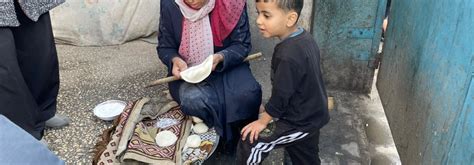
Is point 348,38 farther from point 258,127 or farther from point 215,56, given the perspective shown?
point 258,127

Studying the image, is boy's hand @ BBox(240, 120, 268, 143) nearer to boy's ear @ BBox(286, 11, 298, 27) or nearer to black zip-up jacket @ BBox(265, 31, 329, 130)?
black zip-up jacket @ BBox(265, 31, 329, 130)

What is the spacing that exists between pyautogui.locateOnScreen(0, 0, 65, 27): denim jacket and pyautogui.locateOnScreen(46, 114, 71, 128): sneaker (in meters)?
0.68

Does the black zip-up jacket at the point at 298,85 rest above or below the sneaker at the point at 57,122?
above

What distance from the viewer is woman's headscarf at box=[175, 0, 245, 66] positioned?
2.46m

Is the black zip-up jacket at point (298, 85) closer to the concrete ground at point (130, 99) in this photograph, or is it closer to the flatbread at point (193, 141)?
the flatbread at point (193, 141)

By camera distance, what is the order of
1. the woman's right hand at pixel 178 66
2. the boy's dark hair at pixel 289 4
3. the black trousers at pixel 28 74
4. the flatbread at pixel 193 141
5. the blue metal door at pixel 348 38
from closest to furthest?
the boy's dark hair at pixel 289 4 < the black trousers at pixel 28 74 < the flatbread at pixel 193 141 < the woman's right hand at pixel 178 66 < the blue metal door at pixel 348 38

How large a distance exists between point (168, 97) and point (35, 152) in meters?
1.65

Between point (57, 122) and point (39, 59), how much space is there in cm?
45

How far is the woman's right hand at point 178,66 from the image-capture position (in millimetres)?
2500

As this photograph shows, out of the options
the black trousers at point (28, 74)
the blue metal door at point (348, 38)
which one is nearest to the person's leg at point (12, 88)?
the black trousers at point (28, 74)

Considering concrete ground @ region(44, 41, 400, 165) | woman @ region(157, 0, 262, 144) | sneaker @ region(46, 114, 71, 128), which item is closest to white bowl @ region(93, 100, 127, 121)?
concrete ground @ region(44, 41, 400, 165)

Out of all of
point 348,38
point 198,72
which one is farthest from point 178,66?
point 348,38

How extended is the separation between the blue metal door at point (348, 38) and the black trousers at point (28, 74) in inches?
65.2

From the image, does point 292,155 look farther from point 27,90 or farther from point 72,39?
point 72,39
